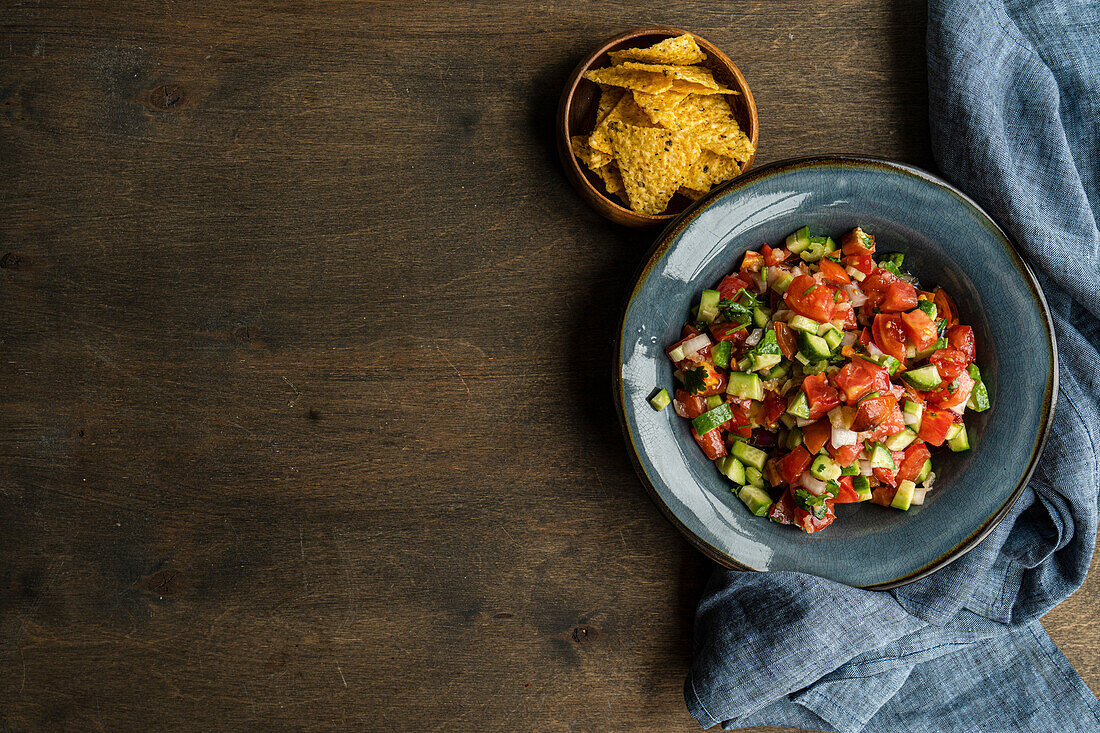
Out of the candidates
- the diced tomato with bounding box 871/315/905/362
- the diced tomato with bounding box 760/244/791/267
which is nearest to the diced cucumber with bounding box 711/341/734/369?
the diced tomato with bounding box 760/244/791/267

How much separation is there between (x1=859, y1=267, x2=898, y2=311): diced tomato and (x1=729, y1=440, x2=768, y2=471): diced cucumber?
0.41m

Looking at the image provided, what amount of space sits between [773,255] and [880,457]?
50cm

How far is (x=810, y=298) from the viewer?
1.42 meters

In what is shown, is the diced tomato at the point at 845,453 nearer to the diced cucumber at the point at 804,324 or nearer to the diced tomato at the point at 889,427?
the diced tomato at the point at 889,427

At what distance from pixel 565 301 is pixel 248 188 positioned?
0.84m

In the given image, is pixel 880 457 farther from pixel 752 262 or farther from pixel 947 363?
pixel 752 262

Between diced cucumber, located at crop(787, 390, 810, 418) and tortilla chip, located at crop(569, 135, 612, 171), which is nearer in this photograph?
diced cucumber, located at crop(787, 390, 810, 418)

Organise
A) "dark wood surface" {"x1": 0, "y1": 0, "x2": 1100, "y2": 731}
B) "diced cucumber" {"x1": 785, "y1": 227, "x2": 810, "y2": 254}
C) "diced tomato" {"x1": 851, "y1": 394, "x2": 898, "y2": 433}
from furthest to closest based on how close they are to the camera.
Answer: "dark wood surface" {"x1": 0, "y1": 0, "x2": 1100, "y2": 731}, "diced cucumber" {"x1": 785, "y1": 227, "x2": 810, "y2": 254}, "diced tomato" {"x1": 851, "y1": 394, "x2": 898, "y2": 433}

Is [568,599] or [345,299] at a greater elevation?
[345,299]

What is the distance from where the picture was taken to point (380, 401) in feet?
5.42

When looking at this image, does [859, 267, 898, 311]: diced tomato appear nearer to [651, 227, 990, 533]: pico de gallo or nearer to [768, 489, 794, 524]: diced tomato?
[651, 227, 990, 533]: pico de gallo

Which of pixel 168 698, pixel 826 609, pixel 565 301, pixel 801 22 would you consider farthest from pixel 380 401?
pixel 801 22

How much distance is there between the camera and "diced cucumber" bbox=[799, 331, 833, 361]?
4.59ft

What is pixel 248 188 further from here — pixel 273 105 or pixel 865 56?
pixel 865 56
